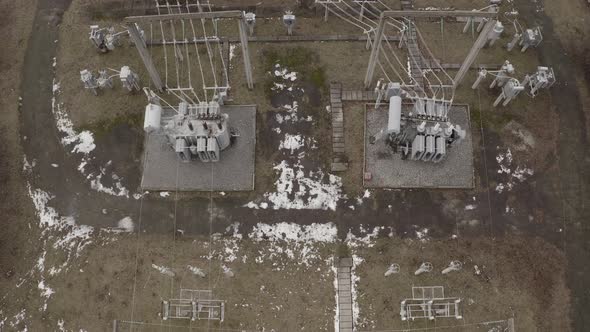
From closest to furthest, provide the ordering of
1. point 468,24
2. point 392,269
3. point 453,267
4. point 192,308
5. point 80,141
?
point 392,269
point 453,267
point 192,308
point 80,141
point 468,24

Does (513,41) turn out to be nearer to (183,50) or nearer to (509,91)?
(509,91)

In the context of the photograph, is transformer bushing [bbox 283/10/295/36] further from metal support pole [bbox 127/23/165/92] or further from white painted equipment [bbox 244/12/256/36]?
metal support pole [bbox 127/23/165/92]

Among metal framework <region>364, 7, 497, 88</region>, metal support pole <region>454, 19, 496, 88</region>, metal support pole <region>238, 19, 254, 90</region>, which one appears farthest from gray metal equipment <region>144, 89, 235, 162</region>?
metal support pole <region>454, 19, 496, 88</region>

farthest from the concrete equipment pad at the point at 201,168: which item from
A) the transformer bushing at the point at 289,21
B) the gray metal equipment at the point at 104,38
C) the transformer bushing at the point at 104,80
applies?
the gray metal equipment at the point at 104,38

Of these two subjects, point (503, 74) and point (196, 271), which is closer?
point (196, 271)

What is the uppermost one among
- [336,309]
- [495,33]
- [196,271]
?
[495,33]

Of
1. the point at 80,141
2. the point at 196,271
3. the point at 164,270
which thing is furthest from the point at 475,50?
the point at 80,141

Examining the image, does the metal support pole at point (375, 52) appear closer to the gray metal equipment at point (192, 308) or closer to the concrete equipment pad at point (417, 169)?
the concrete equipment pad at point (417, 169)
